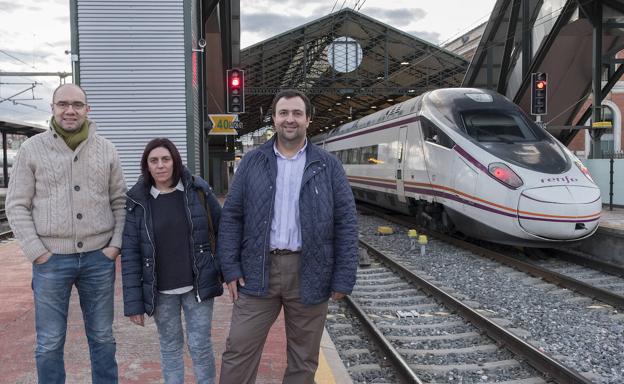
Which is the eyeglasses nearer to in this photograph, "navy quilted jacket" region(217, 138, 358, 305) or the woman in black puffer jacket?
the woman in black puffer jacket

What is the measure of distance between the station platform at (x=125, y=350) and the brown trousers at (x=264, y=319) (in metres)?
0.83

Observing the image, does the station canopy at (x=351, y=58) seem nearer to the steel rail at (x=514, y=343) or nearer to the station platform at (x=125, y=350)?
the steel rail at (x=514, y=343)

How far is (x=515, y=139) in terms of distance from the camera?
29.5ft

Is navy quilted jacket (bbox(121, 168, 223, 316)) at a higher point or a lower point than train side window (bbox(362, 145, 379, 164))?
lower

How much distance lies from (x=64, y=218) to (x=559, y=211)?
6716mm

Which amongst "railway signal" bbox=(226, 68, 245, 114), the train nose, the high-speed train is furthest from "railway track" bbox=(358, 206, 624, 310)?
"railway signal" bbox=(226, 68, 245, 114)

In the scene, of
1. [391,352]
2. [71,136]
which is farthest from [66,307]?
[391,352]

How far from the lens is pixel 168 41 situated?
8352mm

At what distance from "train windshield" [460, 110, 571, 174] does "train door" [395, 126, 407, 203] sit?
2181 mm

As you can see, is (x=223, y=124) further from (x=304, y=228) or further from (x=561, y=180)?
(x=304, y=228)

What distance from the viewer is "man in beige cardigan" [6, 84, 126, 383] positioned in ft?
9.51

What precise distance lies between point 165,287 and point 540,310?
15.1ft

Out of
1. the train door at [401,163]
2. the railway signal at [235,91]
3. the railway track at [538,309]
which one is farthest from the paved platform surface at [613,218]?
the railway signal at [235,91]

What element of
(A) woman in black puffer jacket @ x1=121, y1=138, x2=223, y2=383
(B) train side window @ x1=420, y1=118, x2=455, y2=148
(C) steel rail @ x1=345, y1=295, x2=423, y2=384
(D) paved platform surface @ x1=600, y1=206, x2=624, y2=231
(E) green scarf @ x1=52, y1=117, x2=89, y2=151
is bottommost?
(C) steel rail @ x1=345, y1=295, x2=423, y2=384
